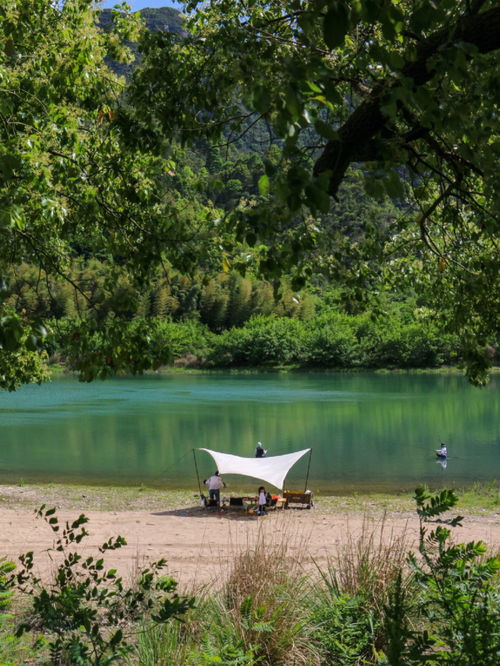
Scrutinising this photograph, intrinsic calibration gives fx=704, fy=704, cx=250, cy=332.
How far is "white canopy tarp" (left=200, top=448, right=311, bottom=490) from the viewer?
51.9 ft

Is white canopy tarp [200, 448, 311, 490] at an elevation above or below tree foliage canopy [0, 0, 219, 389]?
below

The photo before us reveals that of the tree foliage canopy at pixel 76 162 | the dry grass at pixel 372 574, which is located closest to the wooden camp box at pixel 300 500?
the tree foliage canopy at pixel 76 162

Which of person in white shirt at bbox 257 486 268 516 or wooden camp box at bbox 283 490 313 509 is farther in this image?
wooden camp box at bbox 283 490 313 509

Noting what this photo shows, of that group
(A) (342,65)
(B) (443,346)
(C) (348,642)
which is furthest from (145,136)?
(B) (443,346)

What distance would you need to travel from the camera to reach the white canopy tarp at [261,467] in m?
15.8

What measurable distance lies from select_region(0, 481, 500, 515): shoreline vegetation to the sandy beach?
0.22 meters

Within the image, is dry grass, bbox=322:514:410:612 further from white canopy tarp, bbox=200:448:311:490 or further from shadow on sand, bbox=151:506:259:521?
white canopy tarp, bbox=200:448:311:490

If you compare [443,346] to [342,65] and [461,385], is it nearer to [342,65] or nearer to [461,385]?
[461,385]

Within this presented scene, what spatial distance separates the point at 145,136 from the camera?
497cm

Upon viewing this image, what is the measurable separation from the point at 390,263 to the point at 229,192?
115809mm

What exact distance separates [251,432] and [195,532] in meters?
15.5

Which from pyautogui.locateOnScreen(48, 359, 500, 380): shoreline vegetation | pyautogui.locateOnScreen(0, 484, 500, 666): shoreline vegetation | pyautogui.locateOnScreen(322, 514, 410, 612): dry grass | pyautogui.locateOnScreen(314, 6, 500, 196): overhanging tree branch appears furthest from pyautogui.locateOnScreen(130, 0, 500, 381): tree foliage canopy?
pyautogui.locateOnScreen(48, 359, 500, 380): shoreline vegetation

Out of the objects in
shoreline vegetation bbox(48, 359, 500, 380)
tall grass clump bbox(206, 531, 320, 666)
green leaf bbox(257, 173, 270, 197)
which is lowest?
shoreline vegetation bbox(48, 359, 500, 380)

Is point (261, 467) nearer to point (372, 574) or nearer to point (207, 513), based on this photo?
point (207, 513)
